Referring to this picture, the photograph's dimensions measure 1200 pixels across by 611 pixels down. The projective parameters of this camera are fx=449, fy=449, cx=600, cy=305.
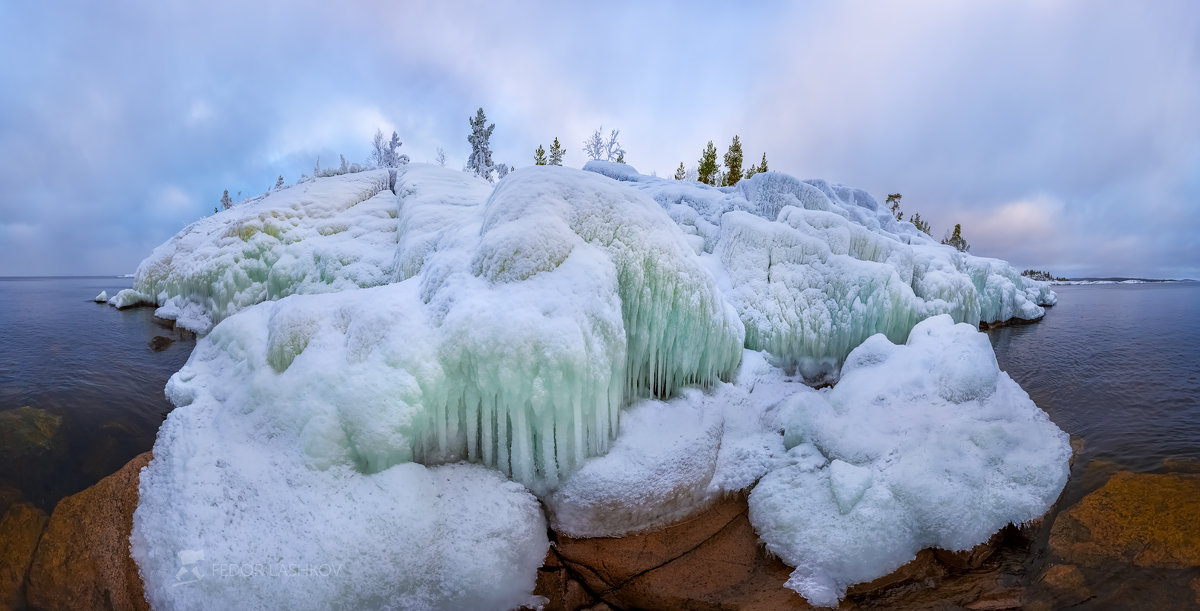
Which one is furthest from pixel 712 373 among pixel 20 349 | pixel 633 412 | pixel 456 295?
pixel 20 349

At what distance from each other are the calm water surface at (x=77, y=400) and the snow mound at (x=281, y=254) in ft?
3.51

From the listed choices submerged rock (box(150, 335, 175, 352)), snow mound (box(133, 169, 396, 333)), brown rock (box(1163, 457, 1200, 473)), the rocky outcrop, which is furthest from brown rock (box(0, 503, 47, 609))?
brown rock (box(1163, 457, 1200, 473))

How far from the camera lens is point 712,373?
5.68 metres

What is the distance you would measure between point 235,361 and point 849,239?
32.7 feet

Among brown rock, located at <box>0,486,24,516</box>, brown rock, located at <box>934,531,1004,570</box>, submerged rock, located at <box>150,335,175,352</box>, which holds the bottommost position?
brown rock, located at <box>934,531,1004,570</box>

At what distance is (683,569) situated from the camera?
3838mm

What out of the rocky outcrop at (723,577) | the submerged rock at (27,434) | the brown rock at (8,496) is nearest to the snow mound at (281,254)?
the submerged rock at (27,434)

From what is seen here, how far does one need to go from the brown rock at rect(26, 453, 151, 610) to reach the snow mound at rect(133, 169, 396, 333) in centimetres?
436

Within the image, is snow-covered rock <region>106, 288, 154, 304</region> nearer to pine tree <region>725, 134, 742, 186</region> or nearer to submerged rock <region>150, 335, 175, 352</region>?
submerged rock <region>150, 335, 175, 352</region>

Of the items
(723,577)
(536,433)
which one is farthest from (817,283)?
(536,433)

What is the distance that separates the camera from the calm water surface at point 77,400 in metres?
3.87

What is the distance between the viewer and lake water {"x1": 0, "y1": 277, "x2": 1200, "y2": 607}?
388 centimetres

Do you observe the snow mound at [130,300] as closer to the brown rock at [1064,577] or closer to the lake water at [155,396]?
the lake water at [155,396]

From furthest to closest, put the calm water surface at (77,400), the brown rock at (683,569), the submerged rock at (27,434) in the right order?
the submerged rock at (27,434), the calm water surface at (77,400), the brown rock at (683,569)
